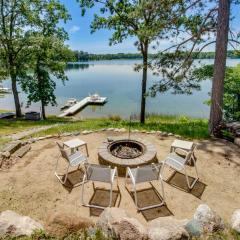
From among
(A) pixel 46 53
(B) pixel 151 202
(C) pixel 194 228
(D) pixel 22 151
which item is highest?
(A) pixel 46 53

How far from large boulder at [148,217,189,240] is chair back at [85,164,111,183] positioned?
4.36 ft

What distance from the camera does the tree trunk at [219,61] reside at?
23.4 feet

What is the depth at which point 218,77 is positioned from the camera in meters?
7.68

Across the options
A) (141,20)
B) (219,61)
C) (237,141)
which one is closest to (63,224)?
(237,141)

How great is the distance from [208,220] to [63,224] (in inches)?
77.7

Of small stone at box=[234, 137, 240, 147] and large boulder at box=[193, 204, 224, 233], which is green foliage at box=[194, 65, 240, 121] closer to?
small stone at box=[234, 137, 240, 147]

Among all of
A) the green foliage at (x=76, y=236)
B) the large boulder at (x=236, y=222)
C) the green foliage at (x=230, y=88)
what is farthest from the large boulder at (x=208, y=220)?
the green foliage at (x=230, y=88)

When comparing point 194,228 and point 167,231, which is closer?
point 167,231

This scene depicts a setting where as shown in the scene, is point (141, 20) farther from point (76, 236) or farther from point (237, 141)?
point (76, 236)

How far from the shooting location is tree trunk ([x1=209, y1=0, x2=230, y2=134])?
23.4 ft

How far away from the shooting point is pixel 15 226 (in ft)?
10.1

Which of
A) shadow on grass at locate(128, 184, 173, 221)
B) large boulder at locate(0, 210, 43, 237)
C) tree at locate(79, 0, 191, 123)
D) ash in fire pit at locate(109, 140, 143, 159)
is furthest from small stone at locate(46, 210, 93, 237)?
tree at locate(79, 0, 191, 123)

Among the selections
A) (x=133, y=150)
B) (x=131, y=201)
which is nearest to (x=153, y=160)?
(x=133, y=150)

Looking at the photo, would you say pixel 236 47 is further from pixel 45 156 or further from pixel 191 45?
pixel 45 156
